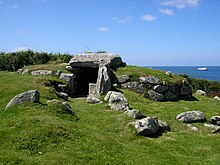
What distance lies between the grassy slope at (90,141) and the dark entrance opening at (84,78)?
44.0ft

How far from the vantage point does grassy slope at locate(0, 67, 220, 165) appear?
1313cm

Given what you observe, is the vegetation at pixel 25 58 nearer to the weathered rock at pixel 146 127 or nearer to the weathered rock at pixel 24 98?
the weathered rock at pixel 24 98

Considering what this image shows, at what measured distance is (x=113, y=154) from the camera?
45.3 feet

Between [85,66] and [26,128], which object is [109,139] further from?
[85,66]

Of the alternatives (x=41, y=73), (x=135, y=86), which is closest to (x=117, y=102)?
(x=135, y=86)

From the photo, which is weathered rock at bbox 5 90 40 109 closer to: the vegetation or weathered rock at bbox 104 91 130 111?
weathered rock at bbox 104 91 130 111

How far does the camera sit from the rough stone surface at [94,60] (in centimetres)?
3250

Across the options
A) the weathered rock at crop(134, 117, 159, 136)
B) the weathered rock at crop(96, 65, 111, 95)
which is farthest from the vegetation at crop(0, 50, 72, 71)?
the weathered rock at crop(134, 117, 159, 136)

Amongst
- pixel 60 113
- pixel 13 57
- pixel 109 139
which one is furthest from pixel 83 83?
pixel 109 139

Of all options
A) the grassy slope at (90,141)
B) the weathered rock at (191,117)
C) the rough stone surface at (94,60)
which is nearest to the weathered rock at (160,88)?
the rough stone surface at (94,60)

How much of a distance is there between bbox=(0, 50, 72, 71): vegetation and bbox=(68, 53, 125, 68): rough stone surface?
5886mm

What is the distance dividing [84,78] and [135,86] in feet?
23.1

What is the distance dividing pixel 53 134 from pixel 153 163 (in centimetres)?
457

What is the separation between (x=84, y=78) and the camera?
117 feet
